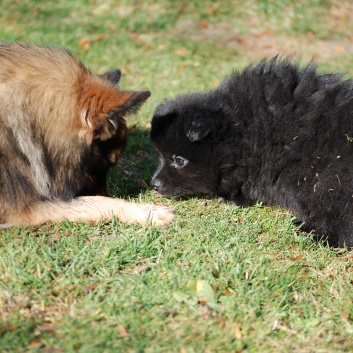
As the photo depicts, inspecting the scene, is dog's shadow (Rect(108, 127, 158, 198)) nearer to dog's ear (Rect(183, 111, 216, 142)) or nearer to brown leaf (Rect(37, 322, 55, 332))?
dog's ear (Rect(183, 111, 216, 142))

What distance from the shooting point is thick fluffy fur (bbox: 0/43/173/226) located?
14.0 feet

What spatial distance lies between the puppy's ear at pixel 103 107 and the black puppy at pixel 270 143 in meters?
0.79

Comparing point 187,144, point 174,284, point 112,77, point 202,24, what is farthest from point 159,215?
point 202,24

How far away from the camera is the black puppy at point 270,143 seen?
449 centimetres

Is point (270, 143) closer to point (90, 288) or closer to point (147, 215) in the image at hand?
point (147, 215)

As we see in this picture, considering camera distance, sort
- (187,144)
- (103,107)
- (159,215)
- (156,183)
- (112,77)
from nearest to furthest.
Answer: (103,107)
(159,215)
(112,77)
(187,144)
(156,183)

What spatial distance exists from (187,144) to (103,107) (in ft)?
3.39

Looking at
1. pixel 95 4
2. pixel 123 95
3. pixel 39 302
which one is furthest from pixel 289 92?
pixel 95 4

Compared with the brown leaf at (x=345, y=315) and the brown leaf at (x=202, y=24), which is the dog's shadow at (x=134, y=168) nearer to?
the brown leaf at (x=345, y=315)

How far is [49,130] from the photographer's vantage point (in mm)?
4344

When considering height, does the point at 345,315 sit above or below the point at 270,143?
below

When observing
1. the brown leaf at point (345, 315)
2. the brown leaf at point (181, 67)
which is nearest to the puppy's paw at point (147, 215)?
the brown leaf at point (345, 315)

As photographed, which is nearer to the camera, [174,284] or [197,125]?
[174,284]

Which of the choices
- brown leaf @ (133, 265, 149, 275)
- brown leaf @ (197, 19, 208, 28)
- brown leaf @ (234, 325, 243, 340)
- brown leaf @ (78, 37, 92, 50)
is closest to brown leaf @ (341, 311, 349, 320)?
brown leaf @ (234, 325, 243, 340)
